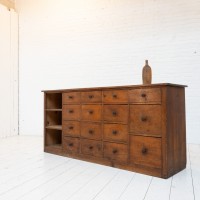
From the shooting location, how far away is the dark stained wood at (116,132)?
2291 millimetres

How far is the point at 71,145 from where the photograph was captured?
282 centimetres

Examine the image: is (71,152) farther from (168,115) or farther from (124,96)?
(168,115)

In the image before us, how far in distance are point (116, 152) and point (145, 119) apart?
0.52m

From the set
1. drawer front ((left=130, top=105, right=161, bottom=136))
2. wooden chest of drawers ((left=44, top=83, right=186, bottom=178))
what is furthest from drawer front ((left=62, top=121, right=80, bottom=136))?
drawer front ((left=130, top=105, right=161, bottom=136))

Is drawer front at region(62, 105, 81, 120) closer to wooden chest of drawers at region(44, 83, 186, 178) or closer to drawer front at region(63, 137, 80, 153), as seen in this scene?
wooden chest of drawers at region(44, 83, 186, 178)

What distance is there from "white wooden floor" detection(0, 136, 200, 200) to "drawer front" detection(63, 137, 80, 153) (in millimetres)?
163

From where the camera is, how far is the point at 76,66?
4.35 m

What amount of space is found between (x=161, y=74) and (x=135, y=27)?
0.97m

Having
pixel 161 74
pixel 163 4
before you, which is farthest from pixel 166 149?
pixel 163 4

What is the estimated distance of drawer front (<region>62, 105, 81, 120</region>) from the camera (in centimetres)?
279

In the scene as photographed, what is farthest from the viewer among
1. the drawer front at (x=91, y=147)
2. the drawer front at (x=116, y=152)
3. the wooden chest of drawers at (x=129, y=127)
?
the drawer front at (x=91, y=147)

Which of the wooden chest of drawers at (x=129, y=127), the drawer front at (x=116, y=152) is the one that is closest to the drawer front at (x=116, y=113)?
the wooden chest of drawers at (x=129, y=127)

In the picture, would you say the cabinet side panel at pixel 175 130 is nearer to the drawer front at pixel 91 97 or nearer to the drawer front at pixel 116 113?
the drawer front at pixel 116 113

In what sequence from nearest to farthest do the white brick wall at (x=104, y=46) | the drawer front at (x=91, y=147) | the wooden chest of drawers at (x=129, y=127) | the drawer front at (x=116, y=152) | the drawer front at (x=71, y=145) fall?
1. the wooden chest of drawers at (x=129, y=127)
2. the drawer front at (x=116, y=152)
3. the drawer front at (x=91, y=147)
4. the drawer front at (x=71, y=145)
5. the white brick wall at (x=104, y=46)
